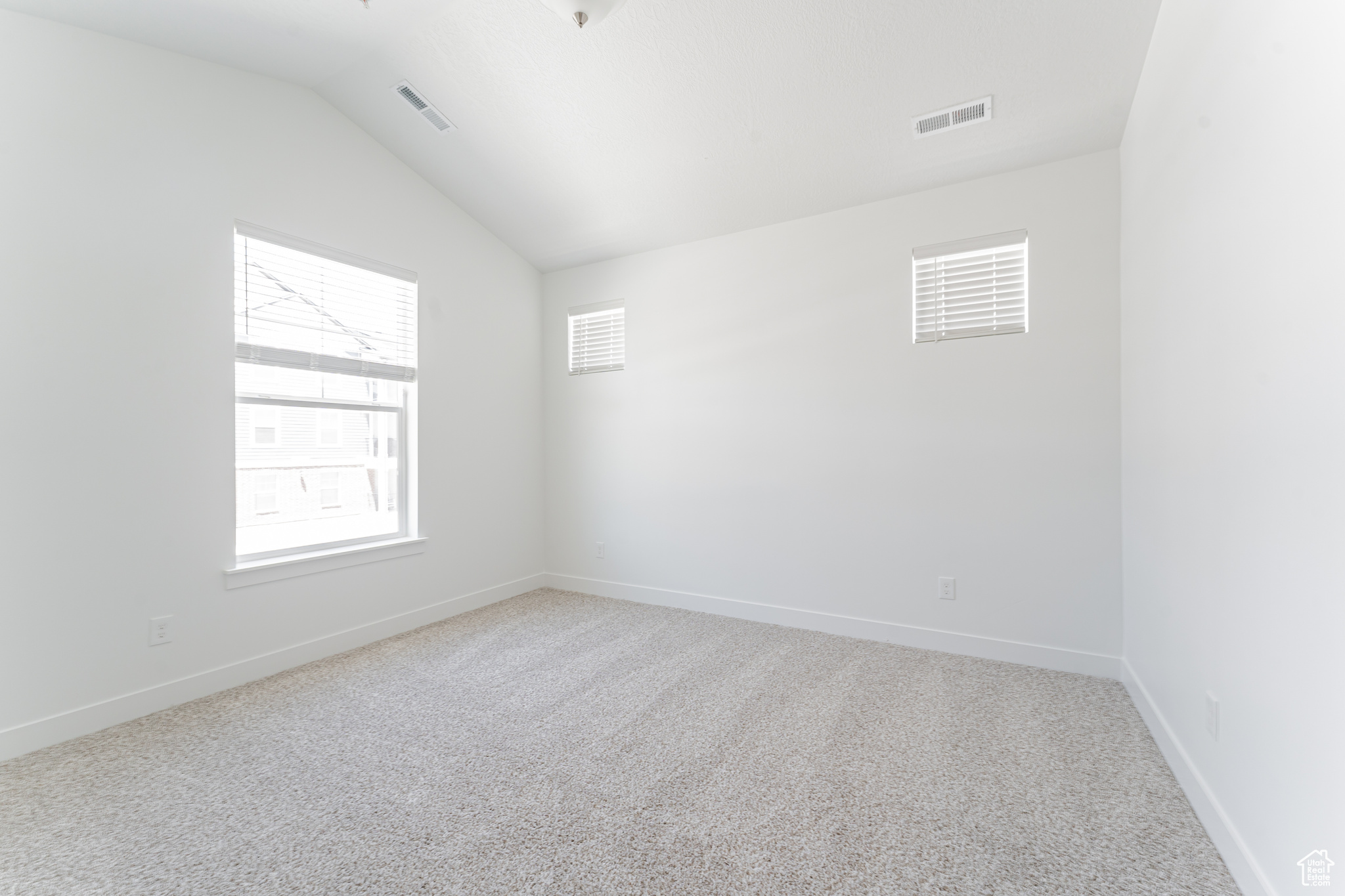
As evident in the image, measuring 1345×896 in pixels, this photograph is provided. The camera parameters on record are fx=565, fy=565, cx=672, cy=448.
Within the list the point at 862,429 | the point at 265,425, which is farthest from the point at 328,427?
the point at 862,429

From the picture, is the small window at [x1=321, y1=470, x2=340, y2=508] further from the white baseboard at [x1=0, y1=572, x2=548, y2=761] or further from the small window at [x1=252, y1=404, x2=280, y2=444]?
the white baseboard at [x1=0, y1=572, x2=548, y2=761]

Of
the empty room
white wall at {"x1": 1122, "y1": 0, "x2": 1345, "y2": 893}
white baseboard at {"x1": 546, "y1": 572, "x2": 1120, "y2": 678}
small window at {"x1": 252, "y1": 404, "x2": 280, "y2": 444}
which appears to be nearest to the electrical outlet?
the empty room

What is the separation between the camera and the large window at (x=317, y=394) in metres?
2.96

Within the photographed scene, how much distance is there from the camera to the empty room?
1551 millimetres

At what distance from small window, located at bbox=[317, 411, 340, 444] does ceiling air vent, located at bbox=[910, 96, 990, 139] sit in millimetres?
3566

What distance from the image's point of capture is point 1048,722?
2.37m

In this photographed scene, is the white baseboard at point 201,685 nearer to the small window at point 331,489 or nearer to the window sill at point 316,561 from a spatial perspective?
the window sill at point 316,561

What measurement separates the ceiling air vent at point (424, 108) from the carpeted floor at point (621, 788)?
3079 millimetres

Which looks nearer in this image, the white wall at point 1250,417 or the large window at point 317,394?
the white wall at point 1250,417

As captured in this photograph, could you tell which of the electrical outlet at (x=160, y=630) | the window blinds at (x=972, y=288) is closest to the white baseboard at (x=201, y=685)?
the electrical outlet at (x=160, y=630)

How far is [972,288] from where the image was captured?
312 centimetres

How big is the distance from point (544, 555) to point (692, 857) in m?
3.37

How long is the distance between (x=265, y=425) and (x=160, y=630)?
3.52ft

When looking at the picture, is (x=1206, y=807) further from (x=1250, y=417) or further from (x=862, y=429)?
(x=862, y=429)
